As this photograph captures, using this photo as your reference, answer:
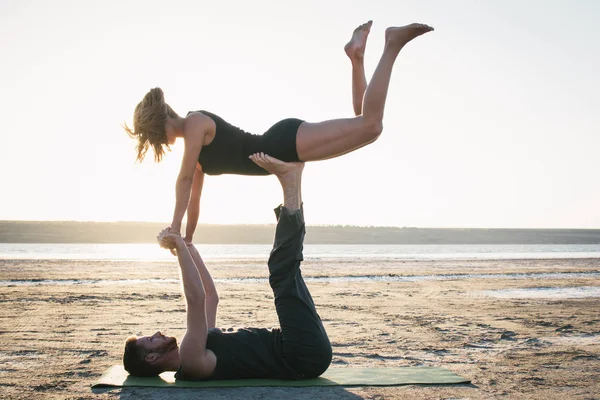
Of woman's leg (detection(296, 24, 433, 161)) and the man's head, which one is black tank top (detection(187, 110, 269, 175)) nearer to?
woman's leg (detection(296, 24, 433, 161))

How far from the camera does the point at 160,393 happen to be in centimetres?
455

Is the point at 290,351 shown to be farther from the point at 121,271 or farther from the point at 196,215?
the point at 121,271

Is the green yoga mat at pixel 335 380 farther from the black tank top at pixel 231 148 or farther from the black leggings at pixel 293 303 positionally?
the black tank top at pixel 231 148

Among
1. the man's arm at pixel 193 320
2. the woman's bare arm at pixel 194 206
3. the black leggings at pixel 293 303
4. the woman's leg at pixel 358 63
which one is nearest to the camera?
the man's arm at pixel 193 320

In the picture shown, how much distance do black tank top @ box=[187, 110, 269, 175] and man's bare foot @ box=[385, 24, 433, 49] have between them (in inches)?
52.7

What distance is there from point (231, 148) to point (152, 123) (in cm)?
72

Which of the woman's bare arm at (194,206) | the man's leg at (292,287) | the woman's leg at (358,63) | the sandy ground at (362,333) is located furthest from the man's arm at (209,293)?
the woman's leg at (358,63)

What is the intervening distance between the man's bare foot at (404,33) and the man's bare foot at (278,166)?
1245 mm

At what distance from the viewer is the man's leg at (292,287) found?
4805 millimetres

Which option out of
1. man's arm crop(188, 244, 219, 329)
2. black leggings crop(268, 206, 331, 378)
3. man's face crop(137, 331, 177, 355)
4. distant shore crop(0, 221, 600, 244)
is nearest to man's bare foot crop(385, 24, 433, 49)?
black leggings crop(268, 206, 331, 378)

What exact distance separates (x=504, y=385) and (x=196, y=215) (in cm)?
320

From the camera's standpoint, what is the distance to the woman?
470 cm

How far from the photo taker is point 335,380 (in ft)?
16.3

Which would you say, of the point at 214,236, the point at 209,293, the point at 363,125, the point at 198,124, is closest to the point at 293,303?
the point at 209,293
